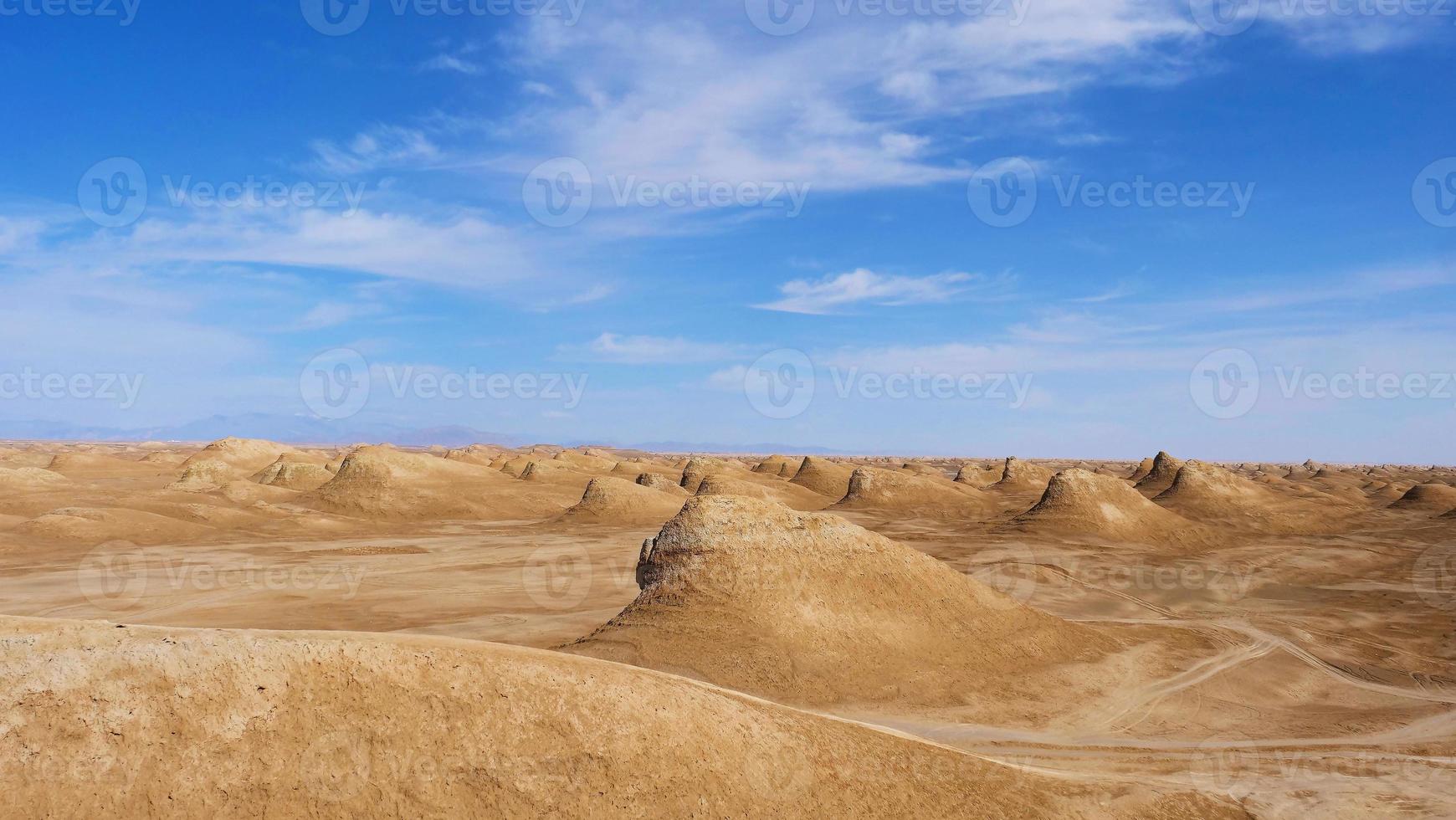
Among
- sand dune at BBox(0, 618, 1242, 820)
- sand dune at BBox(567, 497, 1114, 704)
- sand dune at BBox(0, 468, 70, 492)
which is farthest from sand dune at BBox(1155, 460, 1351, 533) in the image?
sand dune at BBox(0, 468, 70, 492)

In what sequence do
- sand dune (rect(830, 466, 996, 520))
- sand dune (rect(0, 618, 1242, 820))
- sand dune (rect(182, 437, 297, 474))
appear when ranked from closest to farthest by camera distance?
sand dune (rect(0, 618, 1242, 820)) < sand dune (rect(830, 466, 996, 520)) < sand dune (rect(182, 437, 297, 474))

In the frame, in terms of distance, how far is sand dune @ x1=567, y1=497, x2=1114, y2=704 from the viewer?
18.7 m

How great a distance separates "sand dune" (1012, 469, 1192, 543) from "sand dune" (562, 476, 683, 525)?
2333cm

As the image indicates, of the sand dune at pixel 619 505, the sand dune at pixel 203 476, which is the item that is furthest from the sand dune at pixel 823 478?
the sand dune at pixel 203 476

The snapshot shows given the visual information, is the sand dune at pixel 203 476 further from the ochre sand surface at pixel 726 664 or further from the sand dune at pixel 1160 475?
the sand dune at pixel 1160 475

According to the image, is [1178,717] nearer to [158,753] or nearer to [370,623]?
[158,753]

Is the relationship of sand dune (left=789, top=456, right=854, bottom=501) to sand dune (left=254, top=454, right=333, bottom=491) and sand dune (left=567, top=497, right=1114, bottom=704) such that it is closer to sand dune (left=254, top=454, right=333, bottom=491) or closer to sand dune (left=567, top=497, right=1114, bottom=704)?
sand dune (left=254, top=454, right=333, bottom=491)

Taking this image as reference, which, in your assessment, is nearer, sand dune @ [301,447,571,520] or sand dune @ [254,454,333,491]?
sand dune @ [301,447,571,520]

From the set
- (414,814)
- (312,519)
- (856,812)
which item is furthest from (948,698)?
(312,519)

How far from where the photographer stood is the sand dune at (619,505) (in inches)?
2156

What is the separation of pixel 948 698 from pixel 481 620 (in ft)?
51.2

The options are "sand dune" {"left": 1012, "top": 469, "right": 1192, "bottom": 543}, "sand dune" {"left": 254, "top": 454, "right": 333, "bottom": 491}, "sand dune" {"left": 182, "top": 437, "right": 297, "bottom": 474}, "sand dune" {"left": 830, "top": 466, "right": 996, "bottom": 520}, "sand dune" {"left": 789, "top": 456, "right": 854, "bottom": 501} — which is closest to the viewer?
"sand dune" {"left": 1012, "top": 469, "right": 1192, "bottom": 543}

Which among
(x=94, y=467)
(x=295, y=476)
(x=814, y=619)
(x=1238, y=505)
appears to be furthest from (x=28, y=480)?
(x=1238, y=505)

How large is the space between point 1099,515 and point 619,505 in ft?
98.5
